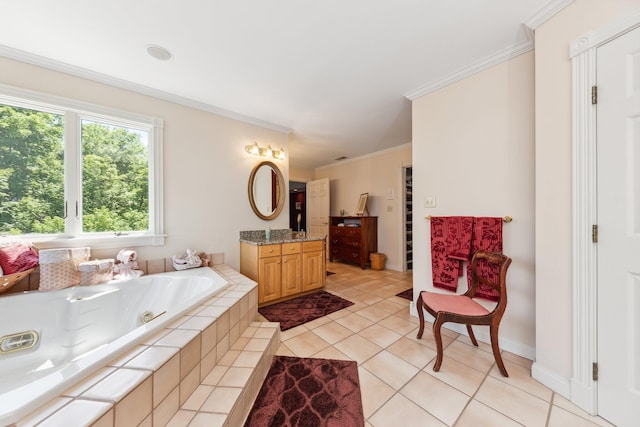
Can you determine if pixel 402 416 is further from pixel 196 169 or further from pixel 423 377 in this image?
pixel 196 169

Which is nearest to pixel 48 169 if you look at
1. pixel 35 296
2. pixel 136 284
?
pixel 35 296

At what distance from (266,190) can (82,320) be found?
216cm

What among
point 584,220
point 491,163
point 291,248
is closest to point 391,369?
point 584,220

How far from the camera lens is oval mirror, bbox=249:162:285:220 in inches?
121

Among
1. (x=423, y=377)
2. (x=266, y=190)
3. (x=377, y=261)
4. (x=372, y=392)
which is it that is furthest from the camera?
(x=377, y=261)

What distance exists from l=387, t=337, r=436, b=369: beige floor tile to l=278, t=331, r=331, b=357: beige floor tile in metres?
0.56

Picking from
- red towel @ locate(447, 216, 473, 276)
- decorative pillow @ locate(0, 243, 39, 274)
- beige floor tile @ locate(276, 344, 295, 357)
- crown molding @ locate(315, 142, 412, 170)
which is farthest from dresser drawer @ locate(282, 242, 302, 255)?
crown molding @ locate(315, 142, 412, 170)

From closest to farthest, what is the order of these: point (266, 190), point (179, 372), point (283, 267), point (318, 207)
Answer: point (179, 372) < point (283, 267) < point (266, 190) < point (318, 207)

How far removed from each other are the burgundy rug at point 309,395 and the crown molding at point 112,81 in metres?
2.72

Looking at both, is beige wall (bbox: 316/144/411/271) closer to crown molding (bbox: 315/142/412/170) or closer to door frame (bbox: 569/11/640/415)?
crown molding (bbox: 315/142/412/170)

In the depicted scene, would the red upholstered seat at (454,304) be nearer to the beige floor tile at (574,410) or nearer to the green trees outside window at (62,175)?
the beige floor tile at (574,410)

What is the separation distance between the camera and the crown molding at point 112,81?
175cm

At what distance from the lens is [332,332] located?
6.75ft

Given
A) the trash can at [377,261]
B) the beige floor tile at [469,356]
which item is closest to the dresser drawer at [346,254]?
the trash can at [377,261]
